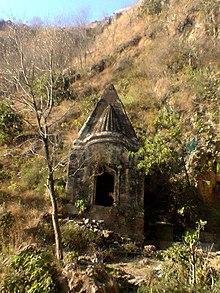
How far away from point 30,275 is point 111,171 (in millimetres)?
6061

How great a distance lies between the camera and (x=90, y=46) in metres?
34.8

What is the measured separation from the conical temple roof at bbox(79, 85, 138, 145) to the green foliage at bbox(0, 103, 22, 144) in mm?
5413

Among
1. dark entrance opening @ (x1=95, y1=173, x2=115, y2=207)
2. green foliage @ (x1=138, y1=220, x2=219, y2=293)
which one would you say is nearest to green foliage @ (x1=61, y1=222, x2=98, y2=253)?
green foliage @ (x1=138, y1=220, x2=219, y2=293)

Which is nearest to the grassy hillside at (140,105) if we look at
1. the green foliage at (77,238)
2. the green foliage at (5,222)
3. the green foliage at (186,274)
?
the green foliage at (5,222)

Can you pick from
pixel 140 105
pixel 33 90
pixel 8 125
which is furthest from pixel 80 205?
pixel 140 105

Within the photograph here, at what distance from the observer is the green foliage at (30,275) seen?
6320mm

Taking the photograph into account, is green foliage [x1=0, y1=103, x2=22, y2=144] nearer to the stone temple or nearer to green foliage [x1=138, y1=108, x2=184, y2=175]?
the stone temple

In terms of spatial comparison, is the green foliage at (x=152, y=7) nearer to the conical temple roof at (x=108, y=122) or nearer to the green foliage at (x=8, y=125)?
the green foliage at (x=8, y=125)

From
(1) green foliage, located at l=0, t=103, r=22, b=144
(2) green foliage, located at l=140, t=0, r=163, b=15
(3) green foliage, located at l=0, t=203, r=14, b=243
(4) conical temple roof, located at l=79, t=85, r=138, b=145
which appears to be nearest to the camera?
(3) green foliage, located at l=0, t=203, r=14, b=243

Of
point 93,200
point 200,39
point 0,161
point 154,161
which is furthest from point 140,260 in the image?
point 200,39

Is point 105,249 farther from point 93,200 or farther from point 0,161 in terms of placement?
point 0,161

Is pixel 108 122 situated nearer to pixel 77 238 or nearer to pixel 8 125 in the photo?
pixel 77 238

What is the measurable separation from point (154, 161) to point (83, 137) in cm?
274

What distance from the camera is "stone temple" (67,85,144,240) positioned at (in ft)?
37.2
